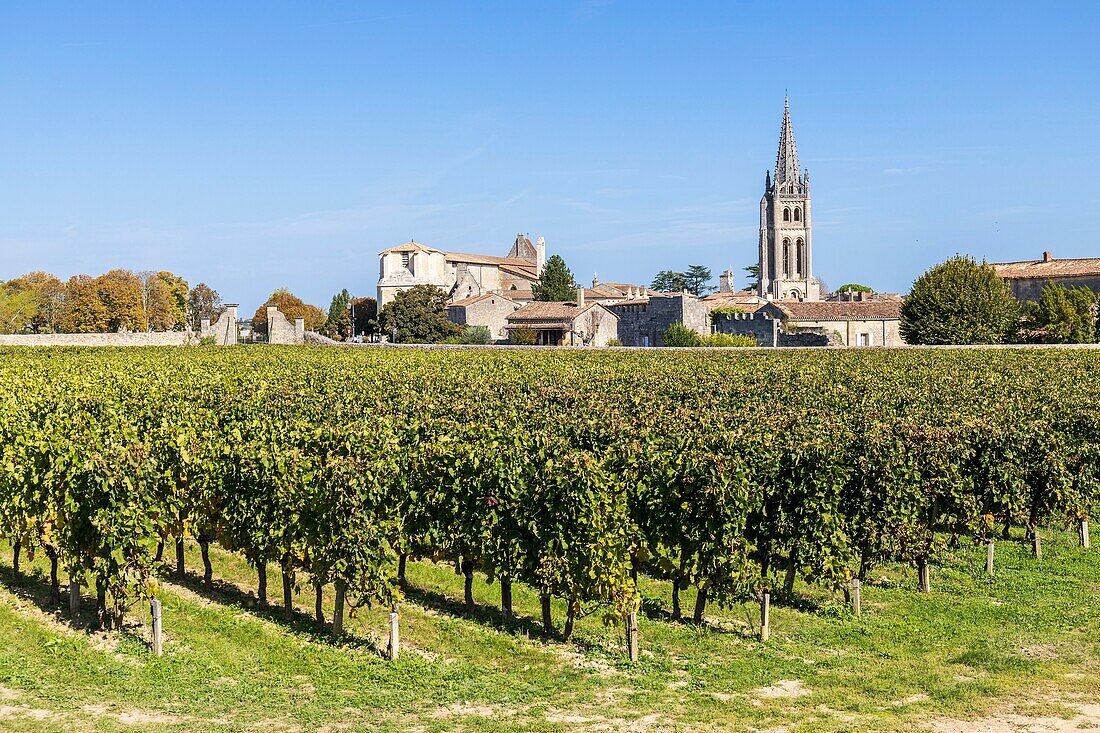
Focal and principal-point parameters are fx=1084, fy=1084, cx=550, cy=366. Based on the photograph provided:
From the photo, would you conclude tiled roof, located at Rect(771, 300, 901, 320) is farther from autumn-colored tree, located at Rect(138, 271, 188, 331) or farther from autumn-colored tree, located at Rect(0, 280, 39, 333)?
autumn-colored tree, located at Rect(0, 280, 39, 333)

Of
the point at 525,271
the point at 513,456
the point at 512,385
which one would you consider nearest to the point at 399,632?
the point at 513,456

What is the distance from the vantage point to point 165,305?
11219 cm

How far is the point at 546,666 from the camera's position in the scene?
1241 centimetres

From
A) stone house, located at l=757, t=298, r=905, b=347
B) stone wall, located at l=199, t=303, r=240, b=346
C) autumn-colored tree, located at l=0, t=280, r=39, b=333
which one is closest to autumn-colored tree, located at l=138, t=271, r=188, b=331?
autumn-colored tree, located at l=0, t=280, r=39, b=333

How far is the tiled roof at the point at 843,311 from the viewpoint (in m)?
86.7

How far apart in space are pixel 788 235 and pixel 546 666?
5985 inches

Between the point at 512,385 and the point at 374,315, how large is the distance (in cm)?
9559

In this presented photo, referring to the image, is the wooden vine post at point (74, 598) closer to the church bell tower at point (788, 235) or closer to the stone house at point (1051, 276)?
the stone house at point (1051, 276)

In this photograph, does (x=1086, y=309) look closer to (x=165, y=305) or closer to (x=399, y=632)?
(x=399, y=632)

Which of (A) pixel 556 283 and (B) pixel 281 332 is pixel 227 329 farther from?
(A) pixel 556 283

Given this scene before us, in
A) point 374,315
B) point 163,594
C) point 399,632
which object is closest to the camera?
point 399,632

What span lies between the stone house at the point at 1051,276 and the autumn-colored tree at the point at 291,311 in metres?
77.6

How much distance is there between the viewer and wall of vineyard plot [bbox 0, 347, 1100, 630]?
13.2 meters

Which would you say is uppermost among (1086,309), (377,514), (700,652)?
Result: (1086,309)
